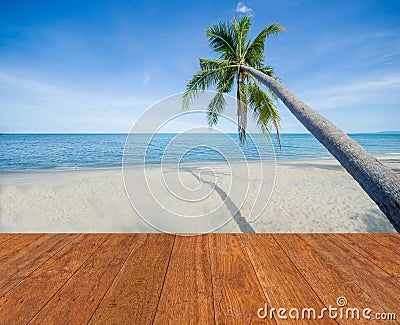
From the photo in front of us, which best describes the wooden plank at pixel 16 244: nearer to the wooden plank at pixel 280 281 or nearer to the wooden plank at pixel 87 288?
the wooden plank at pixel 87 288

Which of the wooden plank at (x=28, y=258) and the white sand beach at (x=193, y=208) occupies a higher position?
the wooden plank at (x=28, y=258)

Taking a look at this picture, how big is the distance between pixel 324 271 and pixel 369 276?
21 centimetres

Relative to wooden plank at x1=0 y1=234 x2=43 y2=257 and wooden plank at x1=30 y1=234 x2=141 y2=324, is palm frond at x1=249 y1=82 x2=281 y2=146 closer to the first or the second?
wooden plank at x1=30 y1=234 x2=141 y2=324

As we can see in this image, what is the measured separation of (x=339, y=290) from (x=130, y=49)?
30699 millimetres

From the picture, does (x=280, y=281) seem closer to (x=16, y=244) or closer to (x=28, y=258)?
(x=28, y=258)

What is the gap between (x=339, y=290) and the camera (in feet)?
3.57

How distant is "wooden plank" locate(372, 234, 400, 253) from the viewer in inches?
61.3

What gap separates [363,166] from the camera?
1.89m

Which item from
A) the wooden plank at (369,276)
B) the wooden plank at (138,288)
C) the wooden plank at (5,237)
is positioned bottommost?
the wooden plank at (369,276)

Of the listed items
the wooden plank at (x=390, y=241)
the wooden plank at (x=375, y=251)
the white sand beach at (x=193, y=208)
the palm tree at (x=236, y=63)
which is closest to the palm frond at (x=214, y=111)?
the white sand beach at (x=193, y=208)

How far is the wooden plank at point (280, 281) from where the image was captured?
964 millimetres

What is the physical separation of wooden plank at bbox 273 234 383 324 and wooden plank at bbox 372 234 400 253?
33 cm

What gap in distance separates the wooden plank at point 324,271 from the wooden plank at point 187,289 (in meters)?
0.50

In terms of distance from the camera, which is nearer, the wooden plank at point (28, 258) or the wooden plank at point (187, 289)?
the wooden plank at point (187, 289)
